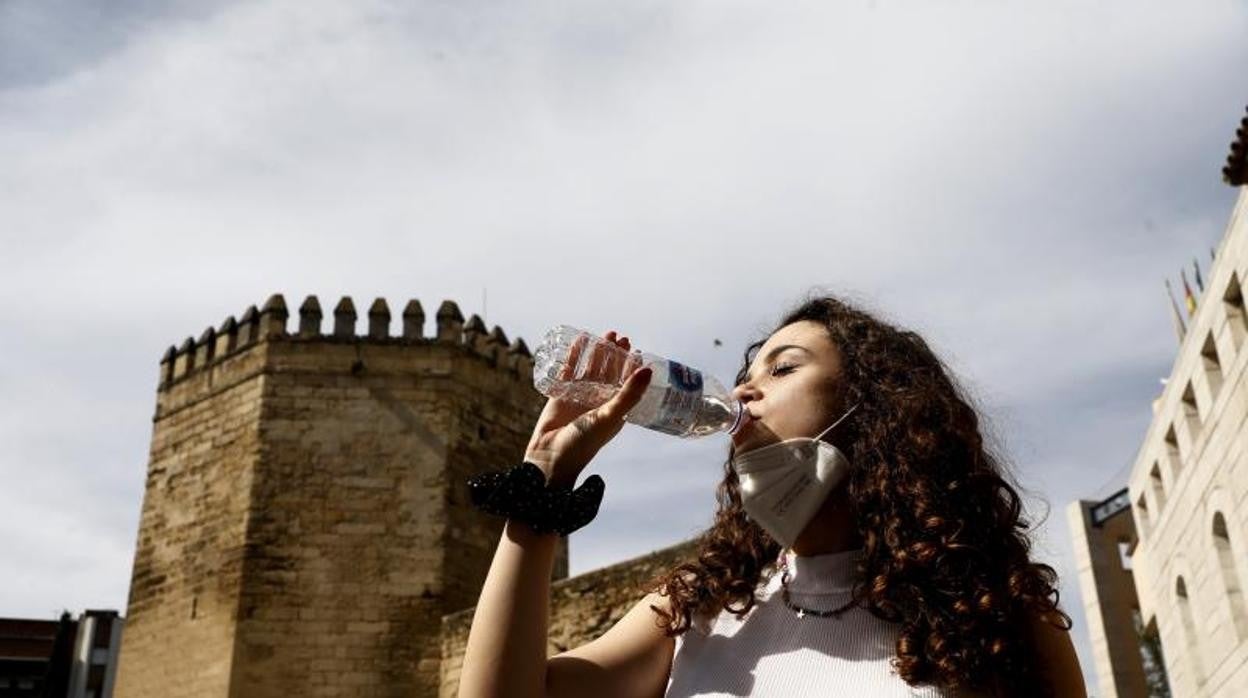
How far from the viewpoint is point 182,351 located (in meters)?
15.1

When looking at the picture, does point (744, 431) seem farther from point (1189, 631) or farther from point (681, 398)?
point (1189, 631)

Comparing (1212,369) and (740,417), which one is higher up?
(1212,369)

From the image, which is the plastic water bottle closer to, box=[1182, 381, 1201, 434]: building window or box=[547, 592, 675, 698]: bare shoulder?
box=[547, 592, 675, 698]: bare shoulder

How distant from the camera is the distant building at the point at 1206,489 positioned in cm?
1209

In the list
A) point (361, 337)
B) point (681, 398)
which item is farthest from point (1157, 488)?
point (681, 398)

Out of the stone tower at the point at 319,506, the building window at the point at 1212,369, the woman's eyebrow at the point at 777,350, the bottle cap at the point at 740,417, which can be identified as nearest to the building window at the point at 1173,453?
the building window at the point at 1212,369

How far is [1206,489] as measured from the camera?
13.7 metres

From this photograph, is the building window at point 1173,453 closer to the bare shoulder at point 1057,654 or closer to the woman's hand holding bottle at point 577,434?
the bare shoulder at point 1057,654

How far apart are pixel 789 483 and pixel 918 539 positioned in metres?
0.24

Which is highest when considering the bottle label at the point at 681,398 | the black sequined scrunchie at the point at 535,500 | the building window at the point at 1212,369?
the building window at the point at 1212,369

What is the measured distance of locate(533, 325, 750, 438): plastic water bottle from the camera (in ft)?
7.59

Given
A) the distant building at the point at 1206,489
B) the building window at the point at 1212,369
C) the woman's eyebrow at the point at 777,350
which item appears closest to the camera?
the woman's eyebrow at the point at 777,350

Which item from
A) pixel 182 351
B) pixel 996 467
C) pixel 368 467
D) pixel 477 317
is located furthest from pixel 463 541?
pixel 996 467

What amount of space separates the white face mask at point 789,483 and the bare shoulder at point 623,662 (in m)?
0.26
